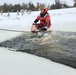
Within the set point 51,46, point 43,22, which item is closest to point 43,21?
point 43,22

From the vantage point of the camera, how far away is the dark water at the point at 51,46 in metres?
7.32

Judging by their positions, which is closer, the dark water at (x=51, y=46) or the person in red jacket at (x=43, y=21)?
the dark water at (x=51, y=46)

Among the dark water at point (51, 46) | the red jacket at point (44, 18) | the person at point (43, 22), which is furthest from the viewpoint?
the red jacket at point (44, 18)

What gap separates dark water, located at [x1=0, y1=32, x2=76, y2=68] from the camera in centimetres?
732

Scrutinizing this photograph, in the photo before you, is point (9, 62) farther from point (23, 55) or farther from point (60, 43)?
point (60, 43)

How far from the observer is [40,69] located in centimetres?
660

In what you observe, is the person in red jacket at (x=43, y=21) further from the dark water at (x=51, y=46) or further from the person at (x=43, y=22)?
the dark water at (x=51, y=46)

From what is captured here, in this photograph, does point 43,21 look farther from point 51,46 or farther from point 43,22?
point 51,46

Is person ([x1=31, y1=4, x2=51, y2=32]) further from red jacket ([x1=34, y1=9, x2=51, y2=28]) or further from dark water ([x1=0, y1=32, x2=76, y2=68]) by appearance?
dark water ([x1=0, y1=32, x2=76, y2=68])

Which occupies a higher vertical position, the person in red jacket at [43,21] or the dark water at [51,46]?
the person in red jacket at [43,21]

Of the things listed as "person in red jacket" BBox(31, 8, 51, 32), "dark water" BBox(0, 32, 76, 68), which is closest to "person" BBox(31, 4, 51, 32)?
"person in red jacket" BBox(31, 8, 51, 32)

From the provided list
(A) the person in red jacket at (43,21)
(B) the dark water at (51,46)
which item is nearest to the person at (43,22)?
(A) the person in red jacket at (43,21)

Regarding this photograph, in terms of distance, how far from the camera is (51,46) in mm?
8281

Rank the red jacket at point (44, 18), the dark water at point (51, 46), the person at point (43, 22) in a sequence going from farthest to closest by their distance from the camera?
the red jacket at point (44, 18) → the person at point (43, 22) → the dark water at point (51, 46)
